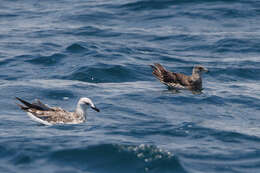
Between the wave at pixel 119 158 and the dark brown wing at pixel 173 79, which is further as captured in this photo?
the dark brown wing at pixel 173 79

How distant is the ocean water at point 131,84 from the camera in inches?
483

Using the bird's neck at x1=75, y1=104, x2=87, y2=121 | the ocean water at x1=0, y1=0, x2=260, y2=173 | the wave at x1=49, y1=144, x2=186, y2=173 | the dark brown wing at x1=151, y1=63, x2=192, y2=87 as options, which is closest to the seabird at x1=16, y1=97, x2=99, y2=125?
the bird's neck at x1=75, y1=104, x2=87, y2=121

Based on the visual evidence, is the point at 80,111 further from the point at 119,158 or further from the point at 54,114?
the point at 119,158

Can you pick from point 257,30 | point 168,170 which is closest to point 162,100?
point 168,170

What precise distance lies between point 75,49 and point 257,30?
983 cm

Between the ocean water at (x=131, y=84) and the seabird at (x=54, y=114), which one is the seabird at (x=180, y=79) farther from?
the seabird at (x=54, y=114)

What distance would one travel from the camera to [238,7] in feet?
105

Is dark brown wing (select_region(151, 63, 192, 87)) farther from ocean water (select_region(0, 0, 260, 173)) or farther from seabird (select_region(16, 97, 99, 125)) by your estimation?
seabird (select_region(16, 97, 99, 125))

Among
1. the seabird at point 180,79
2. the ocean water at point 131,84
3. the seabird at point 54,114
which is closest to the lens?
the ocean water at point 131,84

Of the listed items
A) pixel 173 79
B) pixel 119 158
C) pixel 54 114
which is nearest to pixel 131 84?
pixel 173 79

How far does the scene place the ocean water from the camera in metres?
12.3

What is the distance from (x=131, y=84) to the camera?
20375mm

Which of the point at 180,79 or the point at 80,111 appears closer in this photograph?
the point at 80,111

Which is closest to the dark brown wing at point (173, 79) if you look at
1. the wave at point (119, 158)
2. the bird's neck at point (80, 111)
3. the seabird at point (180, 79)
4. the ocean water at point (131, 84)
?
the seabird at point (180, 79)
